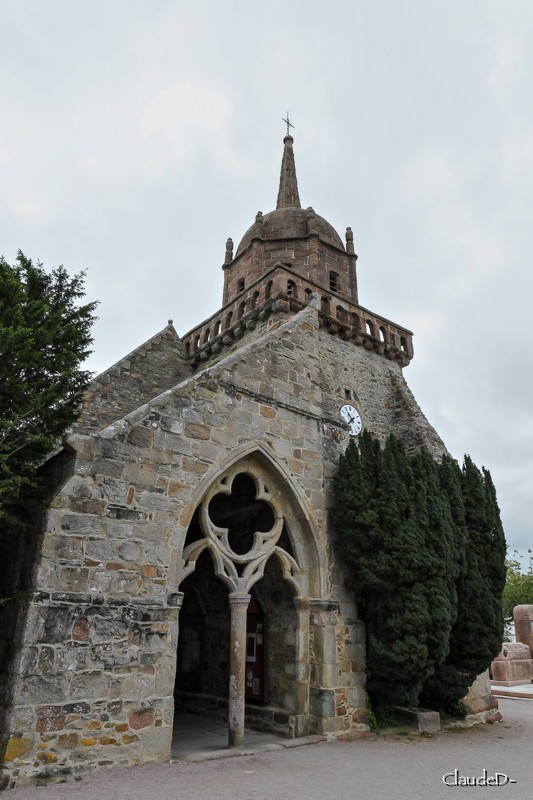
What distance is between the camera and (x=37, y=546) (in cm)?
582

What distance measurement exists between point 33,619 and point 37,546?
727 mm

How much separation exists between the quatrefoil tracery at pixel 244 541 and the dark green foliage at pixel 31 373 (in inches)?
88.0

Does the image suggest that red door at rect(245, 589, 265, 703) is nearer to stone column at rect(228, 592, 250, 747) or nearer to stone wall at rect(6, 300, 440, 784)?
stone wall at rect(6, 300, 440, 784)

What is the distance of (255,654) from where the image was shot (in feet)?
29.3

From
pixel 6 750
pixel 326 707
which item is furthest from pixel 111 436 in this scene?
pixel 326 707

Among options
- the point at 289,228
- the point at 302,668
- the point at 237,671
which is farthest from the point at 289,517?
the point at 289,228

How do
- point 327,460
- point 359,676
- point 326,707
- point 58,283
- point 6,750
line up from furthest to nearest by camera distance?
point 327,460 < point 359,676 < point 326,707 < point 58,283 < point 6,750

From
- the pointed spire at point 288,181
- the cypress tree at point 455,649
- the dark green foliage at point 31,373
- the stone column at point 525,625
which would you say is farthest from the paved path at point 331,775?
the pointed spire at point 288,181

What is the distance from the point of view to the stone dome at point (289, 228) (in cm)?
1544

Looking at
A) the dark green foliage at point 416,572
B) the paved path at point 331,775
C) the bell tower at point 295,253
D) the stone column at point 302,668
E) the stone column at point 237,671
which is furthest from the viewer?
the bell tower at point 295,253

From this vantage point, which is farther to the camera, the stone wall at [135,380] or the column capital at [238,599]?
the stone wall at [135,380]

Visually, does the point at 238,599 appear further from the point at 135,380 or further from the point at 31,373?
the point at 135,380

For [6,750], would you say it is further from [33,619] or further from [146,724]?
[146,724]

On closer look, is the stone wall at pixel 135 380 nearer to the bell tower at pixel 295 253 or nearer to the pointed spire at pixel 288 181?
the bell tower at pixel 295 253
